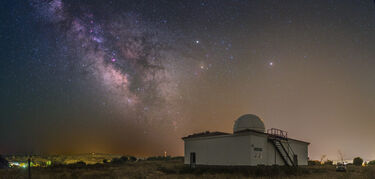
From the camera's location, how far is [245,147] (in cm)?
2425

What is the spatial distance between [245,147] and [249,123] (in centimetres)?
669

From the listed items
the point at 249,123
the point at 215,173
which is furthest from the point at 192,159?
the point at 215,173

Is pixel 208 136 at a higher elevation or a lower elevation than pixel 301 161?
higher

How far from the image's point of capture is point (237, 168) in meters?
23.9

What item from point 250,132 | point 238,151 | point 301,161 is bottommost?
point 301,161

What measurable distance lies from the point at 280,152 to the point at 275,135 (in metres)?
2.19

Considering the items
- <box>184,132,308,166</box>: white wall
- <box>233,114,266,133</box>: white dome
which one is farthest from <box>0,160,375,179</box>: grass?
<box>233,114,266,133</box>: white dome

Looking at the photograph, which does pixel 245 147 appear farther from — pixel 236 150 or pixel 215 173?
pixel 215 173

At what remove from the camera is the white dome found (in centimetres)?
3039

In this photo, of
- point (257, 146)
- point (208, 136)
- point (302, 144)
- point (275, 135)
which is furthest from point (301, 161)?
point (208, 136)

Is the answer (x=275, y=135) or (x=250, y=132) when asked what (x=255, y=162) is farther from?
(x=275, y=135)

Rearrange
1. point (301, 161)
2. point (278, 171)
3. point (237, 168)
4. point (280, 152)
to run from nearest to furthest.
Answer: point (278, 171), point (237, 168), point (280, 152), point (301, 161)

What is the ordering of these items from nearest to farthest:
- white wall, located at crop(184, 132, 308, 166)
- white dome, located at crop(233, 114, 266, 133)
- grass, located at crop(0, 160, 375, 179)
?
grass, located at crop(0, 160, 375, 179) → white wall, located at crop(184, 132, 308, 166) → white dome, located at crop(233, 114, 266, 133)

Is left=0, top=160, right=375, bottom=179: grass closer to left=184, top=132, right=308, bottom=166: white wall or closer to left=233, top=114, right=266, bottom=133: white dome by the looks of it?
left=184, top=132, right=308, bottom=166: white wall
